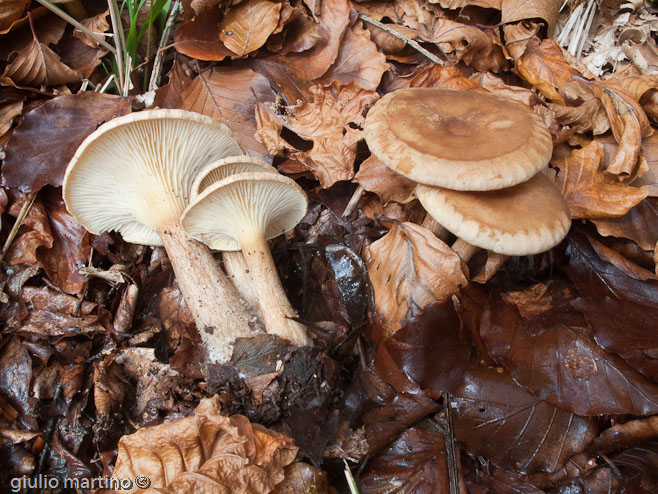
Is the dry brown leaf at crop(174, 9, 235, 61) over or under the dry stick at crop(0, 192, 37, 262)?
over

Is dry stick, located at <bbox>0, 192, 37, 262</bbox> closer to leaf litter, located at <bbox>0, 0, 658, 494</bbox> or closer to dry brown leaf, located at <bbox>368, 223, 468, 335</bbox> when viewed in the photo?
leaf litter, located at <bbox>0, 0, 658, 494</bbox>

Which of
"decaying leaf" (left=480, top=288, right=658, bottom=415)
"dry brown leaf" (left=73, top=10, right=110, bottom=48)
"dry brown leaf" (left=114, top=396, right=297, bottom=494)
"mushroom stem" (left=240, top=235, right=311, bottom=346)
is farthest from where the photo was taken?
"dry brown leaf" (left=73, top=10, right=110, bottom=48)

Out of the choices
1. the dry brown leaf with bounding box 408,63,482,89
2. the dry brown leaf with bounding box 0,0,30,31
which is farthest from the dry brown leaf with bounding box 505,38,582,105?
the dry brown leaf with bounding box 0,0,30,31

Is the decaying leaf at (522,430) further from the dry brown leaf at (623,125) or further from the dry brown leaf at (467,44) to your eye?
the dry brown leaf at (467,44)

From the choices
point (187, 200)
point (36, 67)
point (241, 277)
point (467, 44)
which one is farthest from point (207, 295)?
point (467, 44)

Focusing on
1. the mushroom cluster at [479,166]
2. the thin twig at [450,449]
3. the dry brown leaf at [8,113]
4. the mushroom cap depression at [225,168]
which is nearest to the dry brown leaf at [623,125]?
the mushroom cluster at [479,166]

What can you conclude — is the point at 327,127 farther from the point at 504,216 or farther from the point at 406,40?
the point at 504,216
